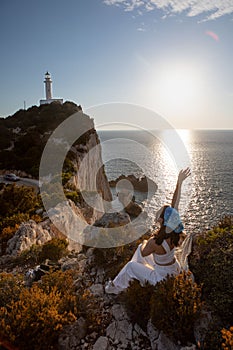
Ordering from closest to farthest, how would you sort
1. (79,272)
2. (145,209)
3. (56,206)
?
(79,272)
(56,206)
(145,209)

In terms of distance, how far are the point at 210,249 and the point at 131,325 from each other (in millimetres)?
2366

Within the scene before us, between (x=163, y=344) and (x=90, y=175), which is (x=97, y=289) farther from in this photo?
(x=90, y=175)

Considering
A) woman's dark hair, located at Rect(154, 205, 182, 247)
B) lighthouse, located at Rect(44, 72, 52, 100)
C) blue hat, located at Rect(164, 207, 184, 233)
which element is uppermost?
lighthouse, located at Rect(44, 72, 52, 100)

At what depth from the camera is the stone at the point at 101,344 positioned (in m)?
4.48

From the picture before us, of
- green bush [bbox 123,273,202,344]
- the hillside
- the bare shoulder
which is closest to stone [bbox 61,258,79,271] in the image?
green bush [bbox 123,273,202,344]

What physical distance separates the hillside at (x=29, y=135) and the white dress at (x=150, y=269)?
71.1ft

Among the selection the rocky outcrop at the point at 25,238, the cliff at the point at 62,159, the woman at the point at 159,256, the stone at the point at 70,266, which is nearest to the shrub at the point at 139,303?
the woman at the point at 159,256

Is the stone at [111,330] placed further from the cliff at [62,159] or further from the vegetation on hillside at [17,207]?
the cliff at [62,159]

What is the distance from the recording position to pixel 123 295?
5480 millimetres

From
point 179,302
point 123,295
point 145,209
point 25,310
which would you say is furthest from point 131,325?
point 145,209

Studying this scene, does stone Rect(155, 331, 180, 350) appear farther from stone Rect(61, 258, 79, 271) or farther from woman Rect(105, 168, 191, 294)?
stone Rect(61, 258, 79, 271)

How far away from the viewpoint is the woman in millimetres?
4828

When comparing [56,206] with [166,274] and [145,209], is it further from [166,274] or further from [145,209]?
[145,209]

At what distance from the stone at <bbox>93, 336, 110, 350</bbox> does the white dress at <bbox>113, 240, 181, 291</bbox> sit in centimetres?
112
